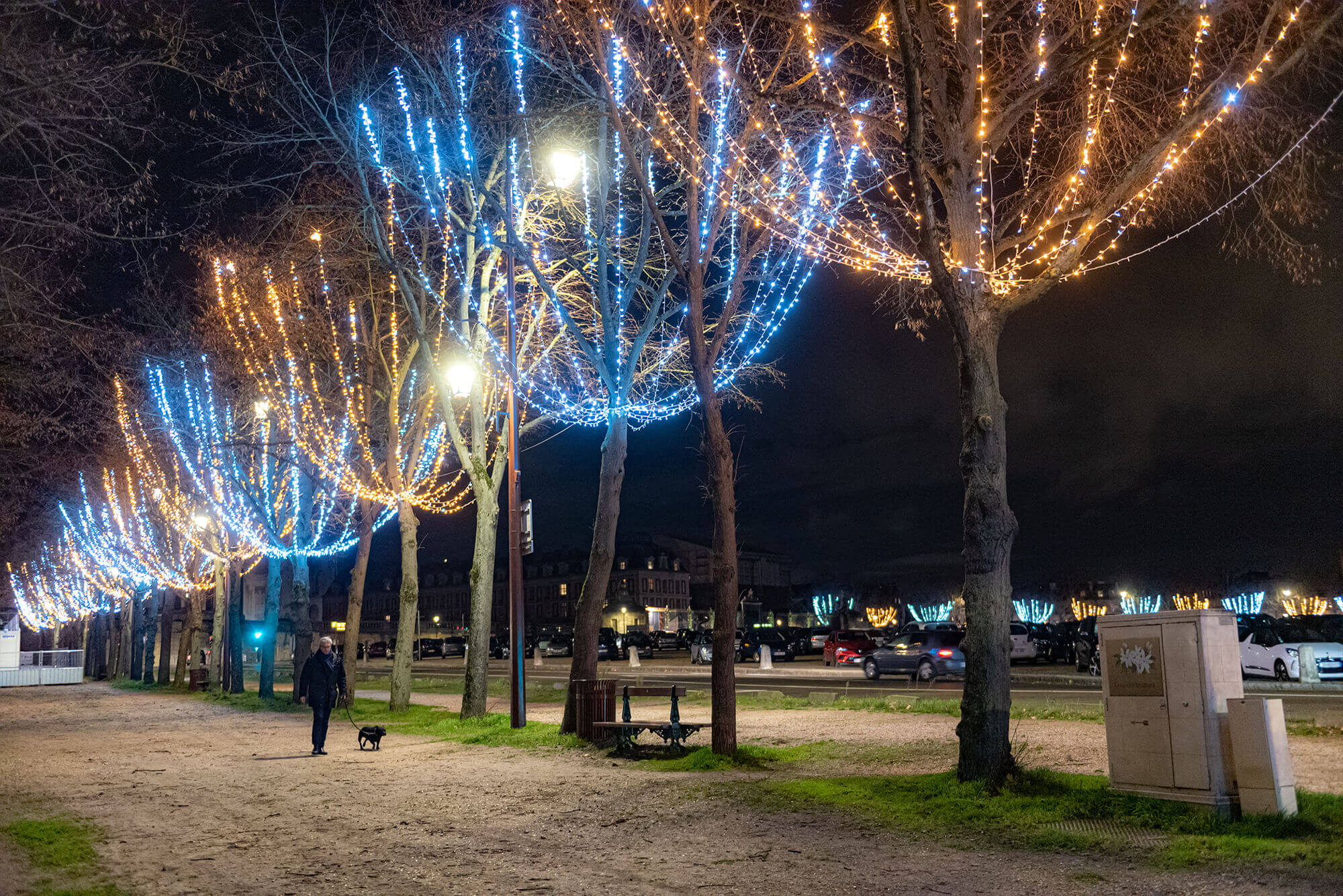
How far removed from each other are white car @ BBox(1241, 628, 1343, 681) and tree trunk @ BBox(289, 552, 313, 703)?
22.2 m

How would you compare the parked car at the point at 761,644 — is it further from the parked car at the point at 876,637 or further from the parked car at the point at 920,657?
the parked car at the point at 920,657

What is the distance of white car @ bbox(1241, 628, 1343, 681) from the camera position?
23000 mm

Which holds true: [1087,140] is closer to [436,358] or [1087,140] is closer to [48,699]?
[436,358]

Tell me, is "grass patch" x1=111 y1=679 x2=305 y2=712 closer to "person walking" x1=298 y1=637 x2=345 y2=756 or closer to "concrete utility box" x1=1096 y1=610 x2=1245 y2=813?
→ "person walking" x1=298 y1=637 x2=345 y2=756

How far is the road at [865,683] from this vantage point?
1846 cm

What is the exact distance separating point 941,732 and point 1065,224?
A: 7906mm

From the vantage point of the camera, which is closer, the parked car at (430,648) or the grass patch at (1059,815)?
the grass patch at (1059,815)

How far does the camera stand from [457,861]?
25.7ft

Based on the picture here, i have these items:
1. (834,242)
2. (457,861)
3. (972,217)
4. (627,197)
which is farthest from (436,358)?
(457,861)

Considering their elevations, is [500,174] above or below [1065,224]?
above

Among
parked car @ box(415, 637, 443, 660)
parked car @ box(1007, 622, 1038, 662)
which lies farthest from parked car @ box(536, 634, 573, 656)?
parked car @ box(1007, 622, 1038, 662)

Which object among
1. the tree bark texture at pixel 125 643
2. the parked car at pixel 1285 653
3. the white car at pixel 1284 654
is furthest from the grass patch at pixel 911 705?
the tree bark texture at pixel 125 643

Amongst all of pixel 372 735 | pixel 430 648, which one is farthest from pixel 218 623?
pixel 430 648

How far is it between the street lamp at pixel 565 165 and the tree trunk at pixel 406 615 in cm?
889
